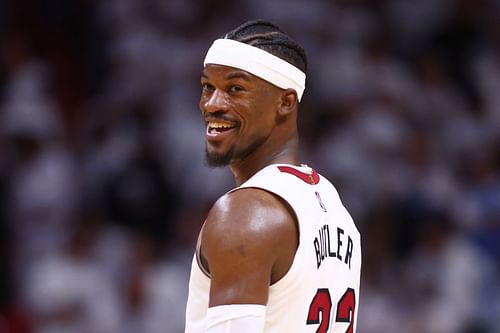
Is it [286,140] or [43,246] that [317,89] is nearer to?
[43,246]

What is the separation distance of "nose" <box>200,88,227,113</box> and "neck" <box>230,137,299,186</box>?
0.74 ft

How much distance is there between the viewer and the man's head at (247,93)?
152 inches

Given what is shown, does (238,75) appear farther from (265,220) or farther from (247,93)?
(265,220)

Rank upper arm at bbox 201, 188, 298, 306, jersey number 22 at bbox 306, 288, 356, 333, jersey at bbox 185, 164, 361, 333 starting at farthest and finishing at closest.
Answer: jersey number 22 at bbox 306, 288, 356, 333 < jersey at bbox 185, 164, 361, 333 < upper arm at bbox 201, 188, 298, 306

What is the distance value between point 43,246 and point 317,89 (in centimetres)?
323

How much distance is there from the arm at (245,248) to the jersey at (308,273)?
0.25 ft

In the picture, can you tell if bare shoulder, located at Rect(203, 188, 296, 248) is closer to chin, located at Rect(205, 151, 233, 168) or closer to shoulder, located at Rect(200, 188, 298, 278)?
shoulder, located at Rect(200, 188, 298, 278)

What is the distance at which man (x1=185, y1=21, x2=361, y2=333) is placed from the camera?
3.48 meters

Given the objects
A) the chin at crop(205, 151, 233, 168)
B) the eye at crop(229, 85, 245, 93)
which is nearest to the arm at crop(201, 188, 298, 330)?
the chin at crop(205, 151, 233, 168)

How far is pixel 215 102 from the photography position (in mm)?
3869

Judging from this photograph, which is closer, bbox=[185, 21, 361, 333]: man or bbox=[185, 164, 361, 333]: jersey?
bbox=[185, 21, 361, 333]: man

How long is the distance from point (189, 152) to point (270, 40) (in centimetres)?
663

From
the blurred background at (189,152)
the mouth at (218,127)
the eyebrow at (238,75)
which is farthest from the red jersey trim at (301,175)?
the blurred background at (189,152)

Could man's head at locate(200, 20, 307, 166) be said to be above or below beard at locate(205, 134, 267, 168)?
above
